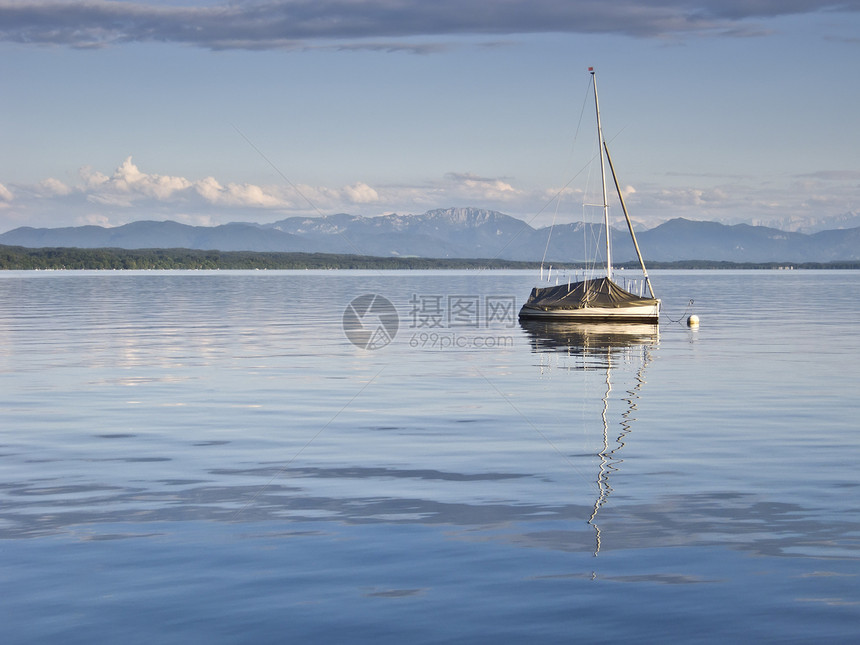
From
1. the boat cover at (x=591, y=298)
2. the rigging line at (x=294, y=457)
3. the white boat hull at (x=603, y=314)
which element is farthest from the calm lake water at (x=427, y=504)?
the boat cover at (x=591, y=298)

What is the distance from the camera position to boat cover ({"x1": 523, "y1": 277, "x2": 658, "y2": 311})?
74125 millimetres

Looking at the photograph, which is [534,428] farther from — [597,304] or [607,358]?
[597,304]

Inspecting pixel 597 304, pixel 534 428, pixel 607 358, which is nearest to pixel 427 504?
pixel 534 428

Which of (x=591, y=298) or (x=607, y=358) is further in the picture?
(x=591, y=298)

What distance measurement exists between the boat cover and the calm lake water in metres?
31.3

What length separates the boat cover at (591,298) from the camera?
243 feet

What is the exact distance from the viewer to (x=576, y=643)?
38.1 feet

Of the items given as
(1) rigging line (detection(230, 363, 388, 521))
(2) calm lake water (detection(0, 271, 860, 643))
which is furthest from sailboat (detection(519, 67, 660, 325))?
(1) rigging line (detection(230, 363, 388, 521))

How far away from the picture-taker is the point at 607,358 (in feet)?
162

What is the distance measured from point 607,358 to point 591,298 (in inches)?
1048

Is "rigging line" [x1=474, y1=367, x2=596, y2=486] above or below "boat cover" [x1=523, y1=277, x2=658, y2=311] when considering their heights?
below

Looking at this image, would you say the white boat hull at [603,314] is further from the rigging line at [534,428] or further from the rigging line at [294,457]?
the rigging line at [294,457]

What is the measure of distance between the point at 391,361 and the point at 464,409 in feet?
53.9

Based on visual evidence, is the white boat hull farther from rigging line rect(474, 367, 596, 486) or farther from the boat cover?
rigging line rect(474, 367, 596, 486)
